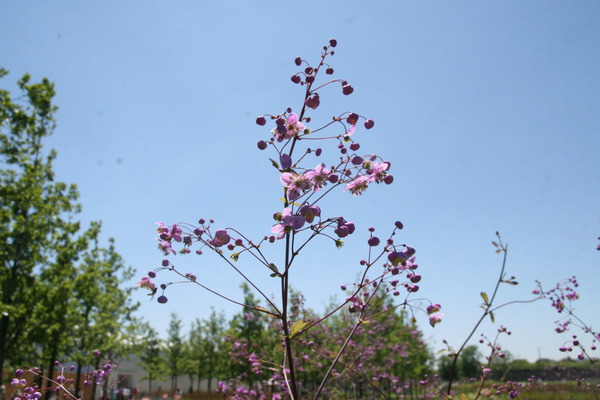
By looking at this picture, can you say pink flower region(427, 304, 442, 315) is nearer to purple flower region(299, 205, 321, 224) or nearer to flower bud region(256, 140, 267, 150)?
purple flower region(299, 205, 321, 224)

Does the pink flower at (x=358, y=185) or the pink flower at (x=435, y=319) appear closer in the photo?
the pink flower at (x=358, y=185)

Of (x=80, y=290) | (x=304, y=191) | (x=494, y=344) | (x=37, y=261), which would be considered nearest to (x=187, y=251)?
(x=304, y=191)

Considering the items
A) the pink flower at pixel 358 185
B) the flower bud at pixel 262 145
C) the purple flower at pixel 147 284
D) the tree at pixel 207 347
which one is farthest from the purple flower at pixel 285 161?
the tree at pixel 207 347

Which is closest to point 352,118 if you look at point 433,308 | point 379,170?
point 379,170

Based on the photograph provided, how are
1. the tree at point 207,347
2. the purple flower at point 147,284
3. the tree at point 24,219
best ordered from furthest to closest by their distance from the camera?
the tree at point 207,347, the tree at point 24,219, the purple flower at point 147,284

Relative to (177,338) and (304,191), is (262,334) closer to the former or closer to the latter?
(304,191)

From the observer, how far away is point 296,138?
193cm

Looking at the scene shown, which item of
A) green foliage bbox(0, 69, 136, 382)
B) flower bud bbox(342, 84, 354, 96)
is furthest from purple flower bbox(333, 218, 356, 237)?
green foliage bbox(0, 69, 136, 382)

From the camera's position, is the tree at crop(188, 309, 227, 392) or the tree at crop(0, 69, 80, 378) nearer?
the tree at crop(0, 69, 80, 378)

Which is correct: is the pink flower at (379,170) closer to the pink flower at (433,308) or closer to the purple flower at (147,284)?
the pink flower at (433,308)

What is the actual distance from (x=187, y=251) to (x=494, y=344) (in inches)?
105

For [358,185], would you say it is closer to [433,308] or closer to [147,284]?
[433,308]

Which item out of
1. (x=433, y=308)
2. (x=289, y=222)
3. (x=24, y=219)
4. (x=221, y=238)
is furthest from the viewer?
(x=24, y=219)

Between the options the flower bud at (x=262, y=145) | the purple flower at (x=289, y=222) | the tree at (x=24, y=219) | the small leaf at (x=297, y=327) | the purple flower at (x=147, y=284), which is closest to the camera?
the purple flower at (x=289, y=222)
